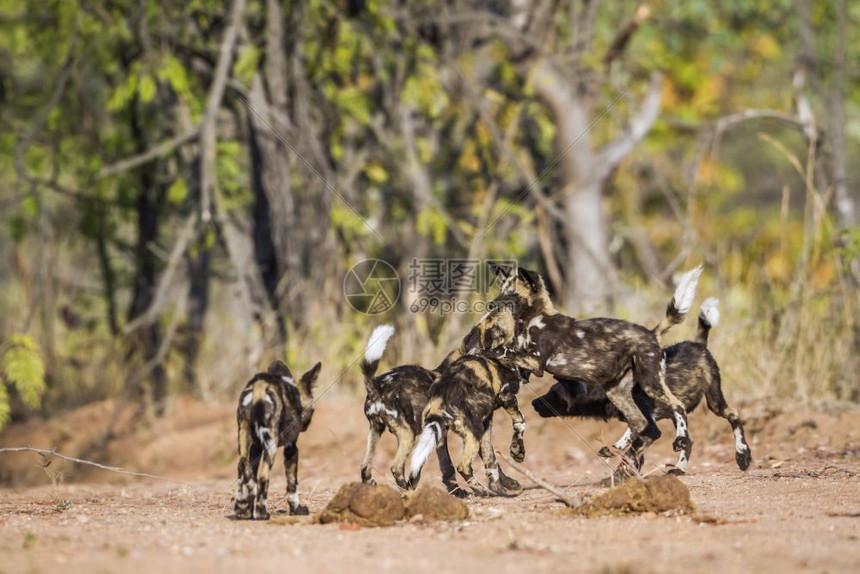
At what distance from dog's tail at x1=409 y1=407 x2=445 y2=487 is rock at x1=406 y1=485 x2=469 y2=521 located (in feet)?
1.44

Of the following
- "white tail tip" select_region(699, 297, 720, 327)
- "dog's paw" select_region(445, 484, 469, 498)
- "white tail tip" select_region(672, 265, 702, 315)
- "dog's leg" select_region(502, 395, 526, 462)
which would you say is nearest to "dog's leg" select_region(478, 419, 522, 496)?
"dog's leg" select_region(502, 395, 526, 462)

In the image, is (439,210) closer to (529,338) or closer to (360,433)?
(360,433)

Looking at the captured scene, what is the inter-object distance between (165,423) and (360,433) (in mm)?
2664

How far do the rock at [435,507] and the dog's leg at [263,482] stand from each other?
2.61ft

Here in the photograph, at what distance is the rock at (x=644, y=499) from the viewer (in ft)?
20.2

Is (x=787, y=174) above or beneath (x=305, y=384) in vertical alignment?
above

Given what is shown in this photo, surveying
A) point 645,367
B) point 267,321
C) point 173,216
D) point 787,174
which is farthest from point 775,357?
point 787,174

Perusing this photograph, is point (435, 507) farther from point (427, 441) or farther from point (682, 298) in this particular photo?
point (682, 298)

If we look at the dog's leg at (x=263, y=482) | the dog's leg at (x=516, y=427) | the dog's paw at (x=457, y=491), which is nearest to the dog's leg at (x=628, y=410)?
the dog's leg at (x=516, y=427)

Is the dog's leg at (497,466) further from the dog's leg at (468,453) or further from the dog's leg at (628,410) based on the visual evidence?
the dog's leg at (628,410)

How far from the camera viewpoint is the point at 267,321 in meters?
11.5

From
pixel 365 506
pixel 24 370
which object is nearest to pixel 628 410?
pixel 365 506

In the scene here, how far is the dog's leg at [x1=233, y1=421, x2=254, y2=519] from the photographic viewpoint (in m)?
6.32

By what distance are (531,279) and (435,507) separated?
82.0 inches
